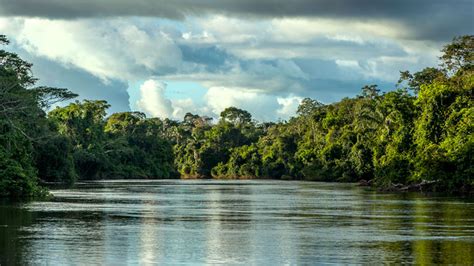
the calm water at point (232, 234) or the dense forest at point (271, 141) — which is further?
the dense forest at point (271, 141)

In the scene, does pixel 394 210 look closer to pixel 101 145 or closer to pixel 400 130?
pixel 400 130

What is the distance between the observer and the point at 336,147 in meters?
127

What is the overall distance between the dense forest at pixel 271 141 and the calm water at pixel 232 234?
16885 mm

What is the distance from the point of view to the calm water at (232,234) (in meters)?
24.1

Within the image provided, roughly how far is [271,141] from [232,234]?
133m

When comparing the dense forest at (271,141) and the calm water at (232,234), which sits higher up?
the dense forest at (271,141)

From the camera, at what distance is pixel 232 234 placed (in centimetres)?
3152

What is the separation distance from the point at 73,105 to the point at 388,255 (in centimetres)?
12020

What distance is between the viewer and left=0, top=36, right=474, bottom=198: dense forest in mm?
66044

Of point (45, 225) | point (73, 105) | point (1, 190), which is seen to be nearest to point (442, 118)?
point (1, 190)

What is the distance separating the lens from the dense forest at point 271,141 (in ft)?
217

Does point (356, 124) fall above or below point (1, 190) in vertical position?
above

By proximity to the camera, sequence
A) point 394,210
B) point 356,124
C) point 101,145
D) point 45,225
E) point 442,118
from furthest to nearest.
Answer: point 101,145 → point 356,124 → point 442,118 → point 394,210 → point 45,225

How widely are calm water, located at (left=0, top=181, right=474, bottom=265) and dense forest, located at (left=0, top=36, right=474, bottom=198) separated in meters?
16.9
